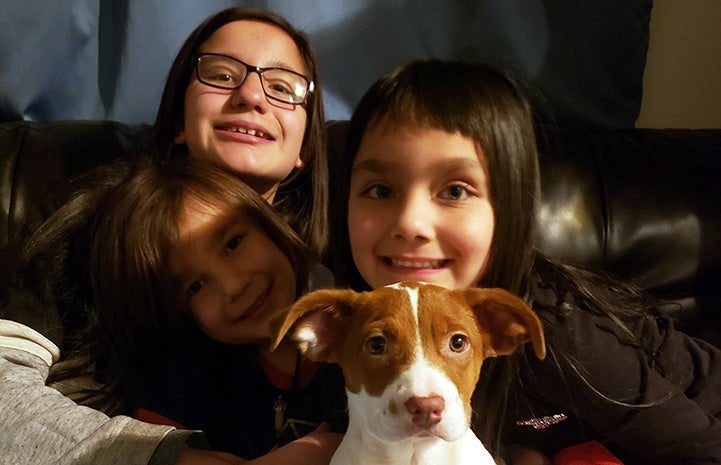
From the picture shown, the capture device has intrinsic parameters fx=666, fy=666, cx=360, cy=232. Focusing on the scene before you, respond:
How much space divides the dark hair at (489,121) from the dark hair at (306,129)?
1.08 feet

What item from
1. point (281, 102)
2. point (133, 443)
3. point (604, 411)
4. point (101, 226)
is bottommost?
point (604, 411)

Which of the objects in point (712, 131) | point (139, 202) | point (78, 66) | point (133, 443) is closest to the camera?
point (133, 443)

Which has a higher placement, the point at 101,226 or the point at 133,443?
Result: the point at 101,226

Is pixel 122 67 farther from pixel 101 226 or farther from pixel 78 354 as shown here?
pixel 78 354

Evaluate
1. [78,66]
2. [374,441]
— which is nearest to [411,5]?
[78,66]

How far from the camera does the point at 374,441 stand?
92cm

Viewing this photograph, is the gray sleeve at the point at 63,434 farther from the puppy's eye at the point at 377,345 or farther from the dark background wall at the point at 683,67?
the dark background wall at the point at 683,67

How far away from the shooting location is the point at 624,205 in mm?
1669

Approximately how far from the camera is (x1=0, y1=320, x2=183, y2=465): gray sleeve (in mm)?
1012

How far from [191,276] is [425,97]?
1.90 feet

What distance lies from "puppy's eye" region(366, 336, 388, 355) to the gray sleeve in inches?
14.8

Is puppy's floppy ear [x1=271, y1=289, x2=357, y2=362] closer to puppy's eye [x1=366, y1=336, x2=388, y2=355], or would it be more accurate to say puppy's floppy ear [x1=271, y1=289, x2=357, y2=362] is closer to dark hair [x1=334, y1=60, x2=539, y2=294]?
puppy's eye [x1=366, y1=336, x2=388, y2=355]

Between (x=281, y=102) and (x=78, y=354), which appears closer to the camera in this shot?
(x=78, y=354)

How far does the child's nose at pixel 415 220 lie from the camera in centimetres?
108
